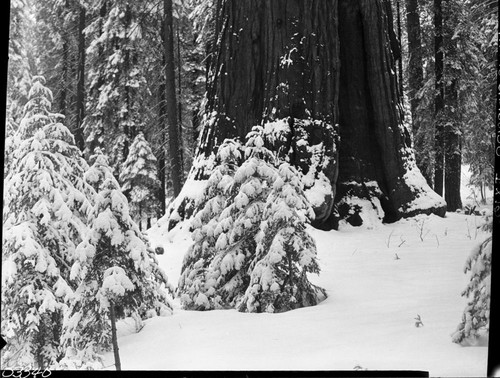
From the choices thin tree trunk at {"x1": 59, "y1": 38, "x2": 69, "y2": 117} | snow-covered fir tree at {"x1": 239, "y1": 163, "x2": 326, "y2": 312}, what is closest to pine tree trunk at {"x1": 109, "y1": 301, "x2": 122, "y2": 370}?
snow-covered fir tree at {"x1": 239, "y1": 163, "x2": 326, "y2": 312}

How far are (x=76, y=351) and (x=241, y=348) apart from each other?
80 centimetres

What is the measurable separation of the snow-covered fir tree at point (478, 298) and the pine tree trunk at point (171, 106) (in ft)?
5.12

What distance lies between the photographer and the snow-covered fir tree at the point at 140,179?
2.27 metres

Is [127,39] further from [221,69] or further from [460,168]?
[460,168]

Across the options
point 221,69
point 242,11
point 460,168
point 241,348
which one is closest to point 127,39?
point 221,69

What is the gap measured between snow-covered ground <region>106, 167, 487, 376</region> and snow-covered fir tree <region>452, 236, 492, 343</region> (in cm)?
4

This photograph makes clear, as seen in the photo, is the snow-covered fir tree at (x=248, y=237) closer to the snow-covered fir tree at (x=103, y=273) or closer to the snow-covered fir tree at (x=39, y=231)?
the snow-covered fir tree at (x=103, y=273)

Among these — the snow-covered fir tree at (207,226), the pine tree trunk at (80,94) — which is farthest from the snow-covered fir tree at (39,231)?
the snow-covered fir tree at (207,226)

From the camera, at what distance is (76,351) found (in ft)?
6.82

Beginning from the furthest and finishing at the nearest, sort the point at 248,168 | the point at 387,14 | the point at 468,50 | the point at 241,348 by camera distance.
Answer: the point at 387,14 → the point at 248,168 → the point at 468,50 → the point at 241,348

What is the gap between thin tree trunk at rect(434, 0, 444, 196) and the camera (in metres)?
2.32

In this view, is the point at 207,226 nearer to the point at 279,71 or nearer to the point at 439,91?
the point at 279,71

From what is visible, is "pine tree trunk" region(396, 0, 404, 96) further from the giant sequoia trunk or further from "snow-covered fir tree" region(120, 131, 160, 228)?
"snow-covered fir tree" region(120, 131, 160, 228)

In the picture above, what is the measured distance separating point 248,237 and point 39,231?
43.9 inches
